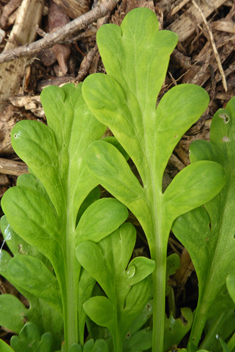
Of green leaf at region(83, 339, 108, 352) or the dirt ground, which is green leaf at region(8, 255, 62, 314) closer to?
green leaf at region(83, 339, 108, 352)

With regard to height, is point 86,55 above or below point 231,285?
above

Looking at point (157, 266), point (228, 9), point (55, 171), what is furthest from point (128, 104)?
point (228, 9)

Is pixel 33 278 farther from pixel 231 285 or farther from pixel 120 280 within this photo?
pixel 231 285

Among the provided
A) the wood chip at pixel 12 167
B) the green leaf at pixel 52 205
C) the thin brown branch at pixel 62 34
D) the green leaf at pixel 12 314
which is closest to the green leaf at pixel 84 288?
the green leaf at pixel 52 205

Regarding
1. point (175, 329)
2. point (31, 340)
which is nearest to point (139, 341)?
point (175, 329)

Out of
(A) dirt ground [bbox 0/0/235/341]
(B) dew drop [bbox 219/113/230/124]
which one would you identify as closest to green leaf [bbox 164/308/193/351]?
(A) dirt ground [bbox 0/0/235/341]

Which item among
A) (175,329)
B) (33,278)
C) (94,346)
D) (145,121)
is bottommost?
(175,329)

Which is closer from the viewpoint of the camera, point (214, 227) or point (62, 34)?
point (214, 227)

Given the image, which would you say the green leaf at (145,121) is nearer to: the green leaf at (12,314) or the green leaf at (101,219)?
the green leaf at (101,219)

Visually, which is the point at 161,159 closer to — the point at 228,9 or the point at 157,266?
the point at 157,266
